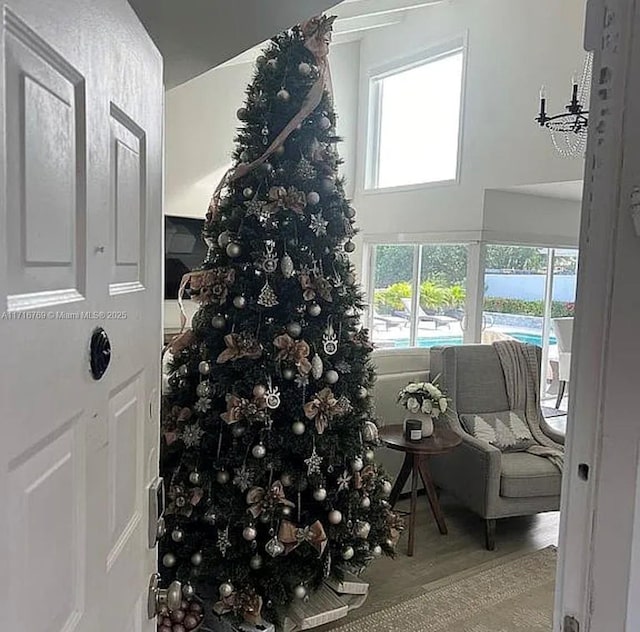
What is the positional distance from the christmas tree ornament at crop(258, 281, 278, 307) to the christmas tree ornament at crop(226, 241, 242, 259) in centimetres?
16

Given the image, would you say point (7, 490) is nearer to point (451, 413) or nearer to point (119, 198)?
point (119, 198)

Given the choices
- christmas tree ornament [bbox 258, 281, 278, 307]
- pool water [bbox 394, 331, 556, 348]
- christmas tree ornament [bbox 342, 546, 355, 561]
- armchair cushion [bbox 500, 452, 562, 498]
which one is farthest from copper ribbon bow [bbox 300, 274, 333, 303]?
pool water [bbox 394, 331, 556, 348]

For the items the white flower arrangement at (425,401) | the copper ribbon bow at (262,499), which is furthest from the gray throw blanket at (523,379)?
the copper ribbon bow at (262,499)

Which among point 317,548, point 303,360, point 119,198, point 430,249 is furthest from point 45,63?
point 430,249

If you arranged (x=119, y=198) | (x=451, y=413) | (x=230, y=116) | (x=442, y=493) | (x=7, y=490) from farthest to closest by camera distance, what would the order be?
(x=230, y=116), (x=442, y=493), (x=451, y=413), (x=119, y=198), (x=7, y=490)

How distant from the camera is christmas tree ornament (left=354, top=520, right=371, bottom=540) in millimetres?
2311

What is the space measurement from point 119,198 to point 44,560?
0.50 metres

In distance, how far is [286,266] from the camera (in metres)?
2.17

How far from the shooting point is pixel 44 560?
25.2 inches

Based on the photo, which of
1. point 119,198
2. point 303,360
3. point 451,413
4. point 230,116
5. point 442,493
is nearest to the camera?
point 119,198

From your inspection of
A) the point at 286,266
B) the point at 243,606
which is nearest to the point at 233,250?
the point at 286,266

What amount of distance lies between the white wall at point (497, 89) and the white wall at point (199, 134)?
1.95 m

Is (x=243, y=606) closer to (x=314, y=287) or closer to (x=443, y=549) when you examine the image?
(x=314, y=287)

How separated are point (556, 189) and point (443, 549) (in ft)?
11.9
